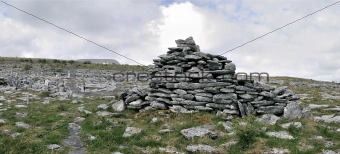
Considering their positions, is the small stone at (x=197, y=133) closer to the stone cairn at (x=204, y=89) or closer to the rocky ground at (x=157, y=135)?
the rocky ground at (x=157, y=135)

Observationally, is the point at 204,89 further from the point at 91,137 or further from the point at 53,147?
the point at 53,147

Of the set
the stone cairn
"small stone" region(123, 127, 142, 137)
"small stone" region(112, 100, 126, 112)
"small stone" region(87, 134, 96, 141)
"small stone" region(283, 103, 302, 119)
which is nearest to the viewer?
"small stone" region(87, 134, 96, 141)

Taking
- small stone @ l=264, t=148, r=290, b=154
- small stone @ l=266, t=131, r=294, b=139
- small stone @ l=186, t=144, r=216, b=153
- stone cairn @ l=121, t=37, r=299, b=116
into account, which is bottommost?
small stone @ l=186, t=144, r=216, b=153

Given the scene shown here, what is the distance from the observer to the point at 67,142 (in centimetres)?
849

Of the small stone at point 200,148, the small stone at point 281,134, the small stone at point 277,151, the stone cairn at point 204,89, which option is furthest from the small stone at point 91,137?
the small stone at point 281,134

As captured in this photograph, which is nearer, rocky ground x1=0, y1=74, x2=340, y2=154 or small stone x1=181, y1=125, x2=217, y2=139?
rocky ground x1=0, y1=74, x2=340, y2=154

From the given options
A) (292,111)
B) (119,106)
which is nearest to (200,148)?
(292,111)

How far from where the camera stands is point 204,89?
1284 centimetres

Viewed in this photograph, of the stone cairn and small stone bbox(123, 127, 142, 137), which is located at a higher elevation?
the stone cairn

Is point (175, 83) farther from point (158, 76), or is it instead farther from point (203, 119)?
point (203, 119)

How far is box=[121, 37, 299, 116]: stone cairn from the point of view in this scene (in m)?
12.4

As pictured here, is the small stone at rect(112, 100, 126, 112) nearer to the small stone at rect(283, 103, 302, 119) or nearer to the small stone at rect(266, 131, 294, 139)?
the small stone at rect(266, 131, 294, 139)

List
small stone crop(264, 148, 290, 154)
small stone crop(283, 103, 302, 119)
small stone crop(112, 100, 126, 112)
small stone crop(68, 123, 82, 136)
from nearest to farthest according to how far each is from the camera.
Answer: small stone crop(264, 148, 290, 154) → small stone crop(68, 123, 82, 136) → small stone crop(283, 103, 302, 119) → small stone crop(112, 100, 126, 112)

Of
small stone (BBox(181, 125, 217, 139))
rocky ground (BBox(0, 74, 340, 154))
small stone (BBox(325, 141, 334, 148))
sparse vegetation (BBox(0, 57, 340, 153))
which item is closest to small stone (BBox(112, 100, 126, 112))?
rocky ground (BBox(0, 74, 340, 154))
